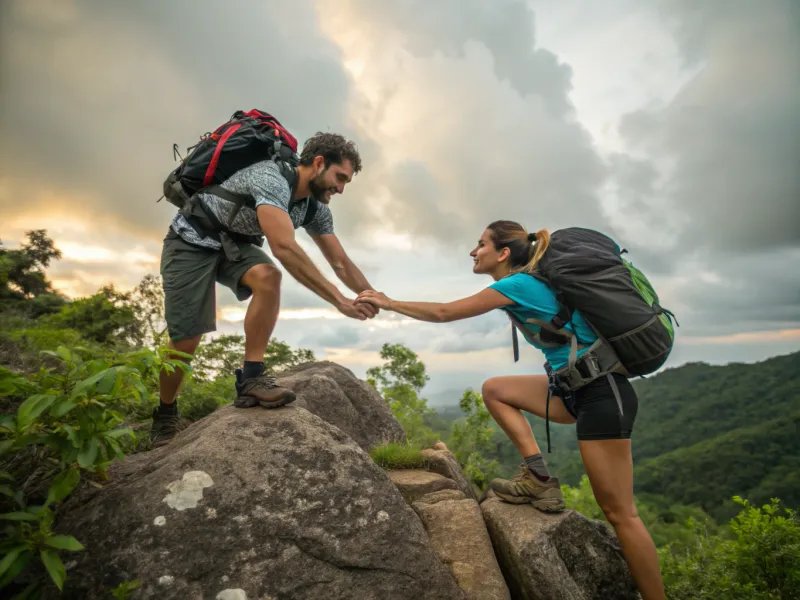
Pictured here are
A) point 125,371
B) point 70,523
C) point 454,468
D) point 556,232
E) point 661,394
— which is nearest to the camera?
point 125,371

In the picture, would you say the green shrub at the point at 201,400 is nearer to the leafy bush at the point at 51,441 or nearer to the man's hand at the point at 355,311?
the man's hand at the point at 355,311

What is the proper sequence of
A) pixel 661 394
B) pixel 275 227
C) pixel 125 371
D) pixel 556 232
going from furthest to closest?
pixel 661 394, pixel 556 232, pixel 275 227, pixel 125 371

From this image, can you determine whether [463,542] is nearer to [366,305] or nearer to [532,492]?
[532,492]

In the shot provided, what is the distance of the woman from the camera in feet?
12.1

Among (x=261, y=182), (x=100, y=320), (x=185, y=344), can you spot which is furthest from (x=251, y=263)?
(x=100, y=320)

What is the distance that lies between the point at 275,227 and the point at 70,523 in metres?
2.64

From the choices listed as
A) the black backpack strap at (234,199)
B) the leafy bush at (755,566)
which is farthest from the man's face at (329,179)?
the leafy bush at (755,566)

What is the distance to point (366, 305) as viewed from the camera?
508cm

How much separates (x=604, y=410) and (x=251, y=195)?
3786 mm

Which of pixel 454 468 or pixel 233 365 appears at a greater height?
pixel 233 365

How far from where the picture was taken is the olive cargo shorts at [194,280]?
Answer: 14.5 ft

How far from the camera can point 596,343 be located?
3.87 m

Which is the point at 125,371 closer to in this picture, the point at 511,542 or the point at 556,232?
the point at 511,542

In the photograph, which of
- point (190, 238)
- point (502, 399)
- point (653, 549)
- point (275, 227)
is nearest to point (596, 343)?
point (502, 399)
